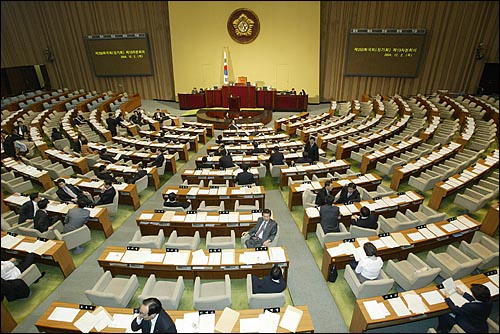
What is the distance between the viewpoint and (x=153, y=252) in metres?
5.27

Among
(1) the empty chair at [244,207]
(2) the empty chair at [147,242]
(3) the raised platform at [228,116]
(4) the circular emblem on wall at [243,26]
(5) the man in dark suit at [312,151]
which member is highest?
(4) the circular emblem on wall at [243,26]

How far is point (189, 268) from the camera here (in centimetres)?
499

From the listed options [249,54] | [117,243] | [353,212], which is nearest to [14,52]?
[249,54]

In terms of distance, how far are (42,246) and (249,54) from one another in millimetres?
17142

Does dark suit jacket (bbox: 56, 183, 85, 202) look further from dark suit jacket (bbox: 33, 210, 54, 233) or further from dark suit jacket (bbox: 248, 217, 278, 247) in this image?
dark suit jacket (bbox: 248, 217, 278, 247)

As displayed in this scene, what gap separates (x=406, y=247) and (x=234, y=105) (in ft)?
43.7

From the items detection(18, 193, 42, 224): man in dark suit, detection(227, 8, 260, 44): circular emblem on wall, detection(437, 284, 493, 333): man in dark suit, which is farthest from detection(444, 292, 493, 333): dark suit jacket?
detection(227, 8, 260, 44): circular emblem on wall

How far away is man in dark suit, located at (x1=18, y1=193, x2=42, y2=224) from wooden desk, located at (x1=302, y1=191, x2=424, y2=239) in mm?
5903

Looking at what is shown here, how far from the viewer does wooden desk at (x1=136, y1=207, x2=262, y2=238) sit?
6.11 metres

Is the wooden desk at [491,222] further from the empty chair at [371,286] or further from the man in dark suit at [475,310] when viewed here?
the empty chair at [371,286]

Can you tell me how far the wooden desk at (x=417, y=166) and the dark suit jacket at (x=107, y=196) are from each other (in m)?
7.70

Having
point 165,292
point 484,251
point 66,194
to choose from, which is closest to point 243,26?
point 66,194

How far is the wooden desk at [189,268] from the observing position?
4.97 metres

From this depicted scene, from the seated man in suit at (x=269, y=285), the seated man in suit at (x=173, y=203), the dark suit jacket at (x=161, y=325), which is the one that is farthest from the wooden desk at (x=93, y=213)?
the seated man in suit at (x=269, y=285)
